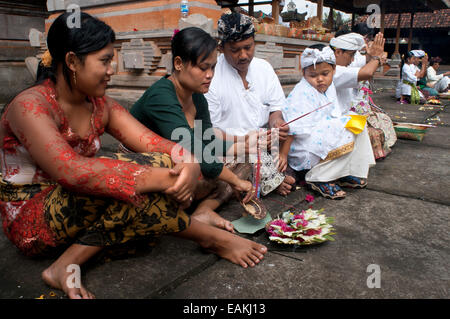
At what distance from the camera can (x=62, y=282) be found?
148cm

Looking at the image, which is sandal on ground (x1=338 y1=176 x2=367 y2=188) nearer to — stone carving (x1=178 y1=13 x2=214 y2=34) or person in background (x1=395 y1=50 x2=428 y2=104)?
stone carving (x1=178 y1=13 x2=214 y2=34)

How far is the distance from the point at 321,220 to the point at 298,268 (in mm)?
429

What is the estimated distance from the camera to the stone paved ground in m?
1.56

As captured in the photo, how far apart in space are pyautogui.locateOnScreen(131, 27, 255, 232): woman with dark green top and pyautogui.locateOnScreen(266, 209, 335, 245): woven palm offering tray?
233 millimetres

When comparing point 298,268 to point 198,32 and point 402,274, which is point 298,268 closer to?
point 402,274

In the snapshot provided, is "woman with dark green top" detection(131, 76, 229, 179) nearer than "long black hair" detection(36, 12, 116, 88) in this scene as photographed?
No

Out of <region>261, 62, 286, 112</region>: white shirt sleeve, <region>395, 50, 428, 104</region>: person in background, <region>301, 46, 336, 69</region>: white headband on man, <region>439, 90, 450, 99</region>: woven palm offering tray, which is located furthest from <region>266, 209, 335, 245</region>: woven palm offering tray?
<region>439, 90, 450, 99</region>: woven palm offering tray

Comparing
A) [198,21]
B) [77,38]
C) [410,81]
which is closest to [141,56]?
[198,21]

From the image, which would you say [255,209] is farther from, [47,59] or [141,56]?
[141,56]

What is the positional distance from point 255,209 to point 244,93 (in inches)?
41.7

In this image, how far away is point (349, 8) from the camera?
14.6 meters

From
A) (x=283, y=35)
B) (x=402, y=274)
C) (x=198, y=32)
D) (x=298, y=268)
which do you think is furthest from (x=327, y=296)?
(x=283, y=35)

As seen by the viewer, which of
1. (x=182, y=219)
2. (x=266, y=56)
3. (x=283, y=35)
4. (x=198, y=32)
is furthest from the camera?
(x=283, y=35)

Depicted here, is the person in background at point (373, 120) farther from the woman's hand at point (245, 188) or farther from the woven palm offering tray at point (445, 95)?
the woven palm offering tray at point (445, 95)
